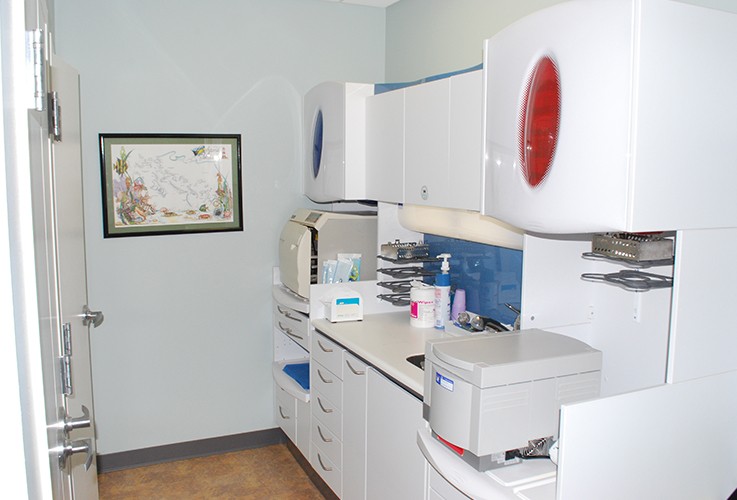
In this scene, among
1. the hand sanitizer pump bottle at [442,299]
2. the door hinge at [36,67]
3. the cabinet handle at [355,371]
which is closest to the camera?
the door hinge at [36,67]

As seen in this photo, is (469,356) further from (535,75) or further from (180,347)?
(180,347)

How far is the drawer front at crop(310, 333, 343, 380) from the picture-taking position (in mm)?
2822

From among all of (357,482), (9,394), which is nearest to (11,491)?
(9,394)

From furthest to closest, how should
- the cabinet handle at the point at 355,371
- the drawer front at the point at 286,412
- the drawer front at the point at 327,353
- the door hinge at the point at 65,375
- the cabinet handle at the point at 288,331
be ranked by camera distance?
the drawer front at the point at 286,412
the cabinet handle at the point at 288,331
the drawer front at the point at 327,353
the cabinet handle at the point at 355,371
the door hinge at the point at 65,375

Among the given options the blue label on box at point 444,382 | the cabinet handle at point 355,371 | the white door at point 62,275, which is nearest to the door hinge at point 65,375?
the white door at point 62,275

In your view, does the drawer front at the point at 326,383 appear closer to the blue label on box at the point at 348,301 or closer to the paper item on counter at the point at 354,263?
the blue label on box at the point at 348,301

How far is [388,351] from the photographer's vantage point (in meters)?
2.55

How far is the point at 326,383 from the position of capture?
9.78 ft

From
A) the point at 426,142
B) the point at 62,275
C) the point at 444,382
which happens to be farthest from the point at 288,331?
the point at 444,382

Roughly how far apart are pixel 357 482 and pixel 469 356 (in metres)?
1.28

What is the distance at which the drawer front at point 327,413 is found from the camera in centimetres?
286

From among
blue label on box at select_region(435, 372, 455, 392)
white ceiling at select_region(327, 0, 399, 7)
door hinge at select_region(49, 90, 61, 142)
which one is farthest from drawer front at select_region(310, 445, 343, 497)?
white ceiling at select_region(327, 0, 399, 7)

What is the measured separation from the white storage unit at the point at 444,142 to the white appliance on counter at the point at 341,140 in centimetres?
40

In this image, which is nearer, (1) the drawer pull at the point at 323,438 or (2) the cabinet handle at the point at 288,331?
(1) the drawer pull at the point at 323,438
